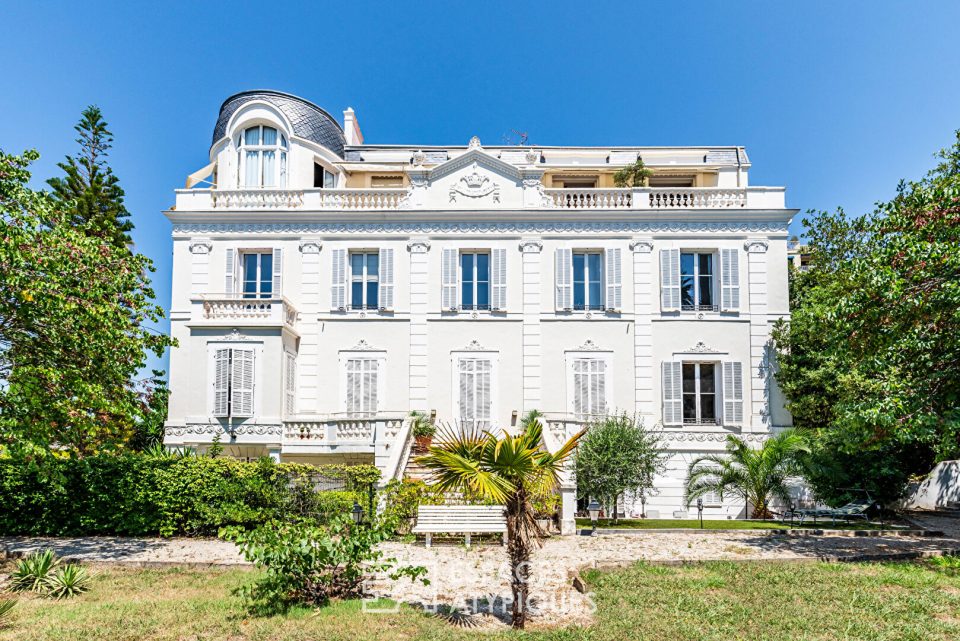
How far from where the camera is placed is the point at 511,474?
8.39 m

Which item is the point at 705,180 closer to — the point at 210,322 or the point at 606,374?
the point at 606,374

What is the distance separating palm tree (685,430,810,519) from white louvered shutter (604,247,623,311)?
5200mm

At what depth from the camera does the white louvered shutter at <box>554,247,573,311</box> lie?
2095 centimetres

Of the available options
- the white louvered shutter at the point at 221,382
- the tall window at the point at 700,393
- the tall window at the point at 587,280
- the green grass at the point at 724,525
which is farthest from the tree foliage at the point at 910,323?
the white louvered shutter at the point at 221,382

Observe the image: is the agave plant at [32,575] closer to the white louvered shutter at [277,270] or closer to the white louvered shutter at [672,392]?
the white louvered shutter at [277,270]

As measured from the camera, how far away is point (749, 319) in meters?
20.7

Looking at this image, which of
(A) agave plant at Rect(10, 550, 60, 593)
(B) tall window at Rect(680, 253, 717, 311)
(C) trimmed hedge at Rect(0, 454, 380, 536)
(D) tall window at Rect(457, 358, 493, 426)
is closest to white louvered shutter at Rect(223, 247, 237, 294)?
(D) tall window at Rect(457, 358, 493, 426)

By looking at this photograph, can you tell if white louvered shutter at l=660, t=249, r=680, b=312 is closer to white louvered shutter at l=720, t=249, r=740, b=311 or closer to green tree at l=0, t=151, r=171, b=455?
white louvered shutter at l=720, t=249, r=740, b=311

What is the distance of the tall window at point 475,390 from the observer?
20391mm

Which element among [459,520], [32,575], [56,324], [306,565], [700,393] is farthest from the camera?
[700,393]

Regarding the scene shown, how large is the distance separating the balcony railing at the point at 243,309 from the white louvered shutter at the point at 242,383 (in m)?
0.98

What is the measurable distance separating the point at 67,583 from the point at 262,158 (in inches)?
606

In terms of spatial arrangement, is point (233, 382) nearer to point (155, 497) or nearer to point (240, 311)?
point (240, 311)

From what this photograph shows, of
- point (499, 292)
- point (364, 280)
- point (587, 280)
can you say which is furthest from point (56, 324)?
point (587, 280)
